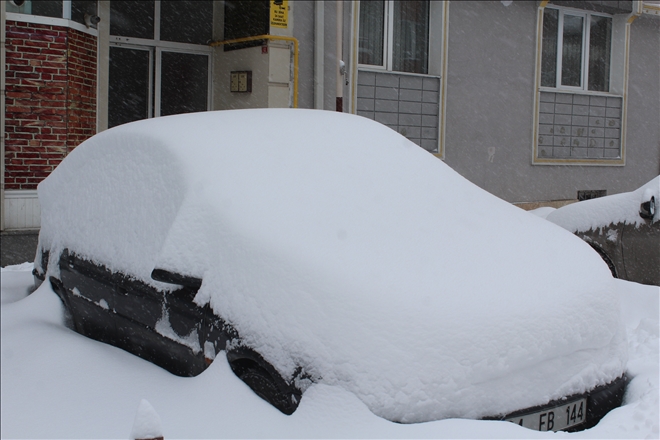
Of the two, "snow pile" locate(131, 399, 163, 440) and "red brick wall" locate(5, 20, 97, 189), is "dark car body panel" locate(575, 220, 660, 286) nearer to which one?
"snow pile" locate(131, 399, 163, 440)

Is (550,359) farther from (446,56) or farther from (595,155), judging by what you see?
(595,155)

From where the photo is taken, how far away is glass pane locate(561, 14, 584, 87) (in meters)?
13.3

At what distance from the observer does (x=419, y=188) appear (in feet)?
11.6

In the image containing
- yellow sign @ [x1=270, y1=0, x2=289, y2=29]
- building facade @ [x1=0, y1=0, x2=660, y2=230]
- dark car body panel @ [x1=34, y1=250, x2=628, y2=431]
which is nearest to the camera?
dark car body panel @ [x1=34, y1=250, x2=628, y2=431]

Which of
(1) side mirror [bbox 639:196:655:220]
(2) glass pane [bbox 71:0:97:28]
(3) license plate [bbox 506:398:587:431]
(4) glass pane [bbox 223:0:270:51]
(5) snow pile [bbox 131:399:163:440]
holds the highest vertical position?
(4) glass pane [bbox 223:0:270:51]

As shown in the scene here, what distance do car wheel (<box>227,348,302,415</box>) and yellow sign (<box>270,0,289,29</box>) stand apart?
23.7ft

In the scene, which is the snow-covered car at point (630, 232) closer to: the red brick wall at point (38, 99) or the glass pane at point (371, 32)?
the glass pane at point (371, 32)

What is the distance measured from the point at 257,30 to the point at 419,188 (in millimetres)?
6722

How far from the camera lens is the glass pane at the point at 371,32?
35.3 feet

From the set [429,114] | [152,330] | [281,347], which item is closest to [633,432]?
[281,347]

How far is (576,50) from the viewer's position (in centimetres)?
1348

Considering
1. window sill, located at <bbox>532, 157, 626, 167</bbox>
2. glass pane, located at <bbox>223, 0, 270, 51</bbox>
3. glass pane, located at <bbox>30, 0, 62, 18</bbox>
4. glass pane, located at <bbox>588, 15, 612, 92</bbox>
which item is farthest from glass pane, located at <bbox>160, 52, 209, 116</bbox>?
glass pane, located at <bbox>588, 15, 612, 92</bbox>

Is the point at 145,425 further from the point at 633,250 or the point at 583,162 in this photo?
the point at 583,162

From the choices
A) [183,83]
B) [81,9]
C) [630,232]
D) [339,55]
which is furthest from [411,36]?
[630,232]
